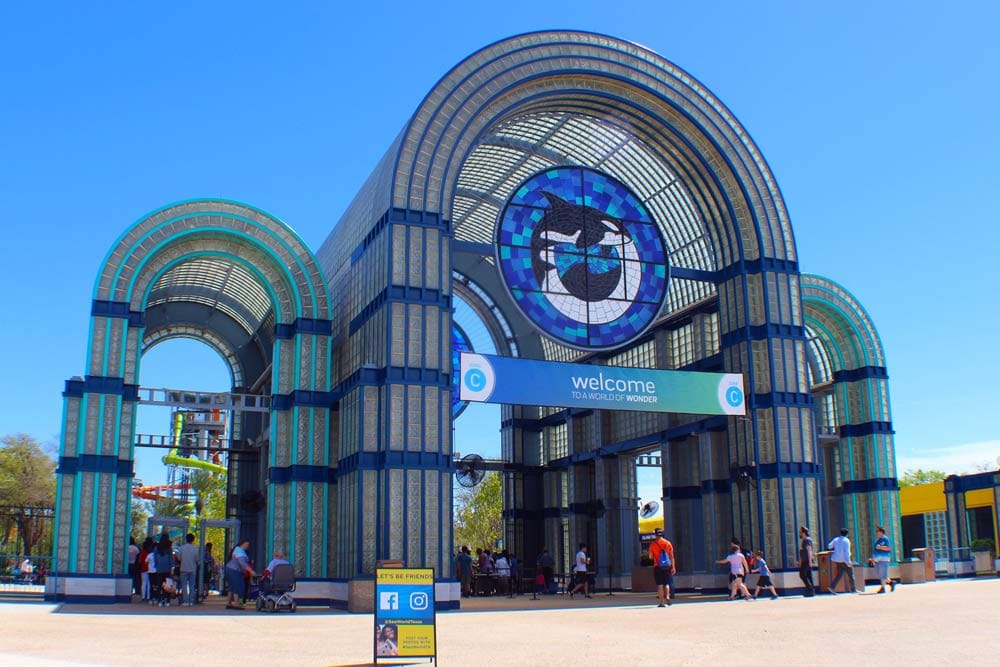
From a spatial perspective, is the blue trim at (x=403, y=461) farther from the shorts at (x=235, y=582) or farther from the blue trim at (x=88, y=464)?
the blue trim at (x=88, y=464)

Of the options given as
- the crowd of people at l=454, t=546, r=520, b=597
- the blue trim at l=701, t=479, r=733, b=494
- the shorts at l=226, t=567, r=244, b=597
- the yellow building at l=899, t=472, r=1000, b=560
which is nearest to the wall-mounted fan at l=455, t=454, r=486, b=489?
the crowd of people at l=454, t=546, r=520, b=597

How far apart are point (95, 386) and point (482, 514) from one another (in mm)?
54966

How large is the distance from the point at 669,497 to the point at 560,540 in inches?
357

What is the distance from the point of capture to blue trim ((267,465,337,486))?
108 ft

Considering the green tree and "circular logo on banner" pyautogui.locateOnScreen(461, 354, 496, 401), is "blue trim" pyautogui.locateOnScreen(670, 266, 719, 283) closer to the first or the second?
"circular logo on banner" pyautogui.locateOnScreen(461, 354, 496, 401)

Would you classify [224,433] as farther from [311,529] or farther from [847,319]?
[847,319]

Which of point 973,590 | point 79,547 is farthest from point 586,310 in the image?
point 79,547

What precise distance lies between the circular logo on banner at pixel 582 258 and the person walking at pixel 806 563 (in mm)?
8555

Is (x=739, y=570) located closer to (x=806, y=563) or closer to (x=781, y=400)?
(x=806, y=563)

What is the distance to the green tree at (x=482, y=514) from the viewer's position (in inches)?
3228

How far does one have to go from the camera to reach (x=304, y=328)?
33.8 meters

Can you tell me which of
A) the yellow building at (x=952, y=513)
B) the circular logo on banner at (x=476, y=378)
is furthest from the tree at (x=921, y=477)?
the circular logo on banner at (x=476, y=378)

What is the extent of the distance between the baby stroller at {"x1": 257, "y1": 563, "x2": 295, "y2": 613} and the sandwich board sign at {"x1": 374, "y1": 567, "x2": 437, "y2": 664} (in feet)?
43.5

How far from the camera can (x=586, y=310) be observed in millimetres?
34781
